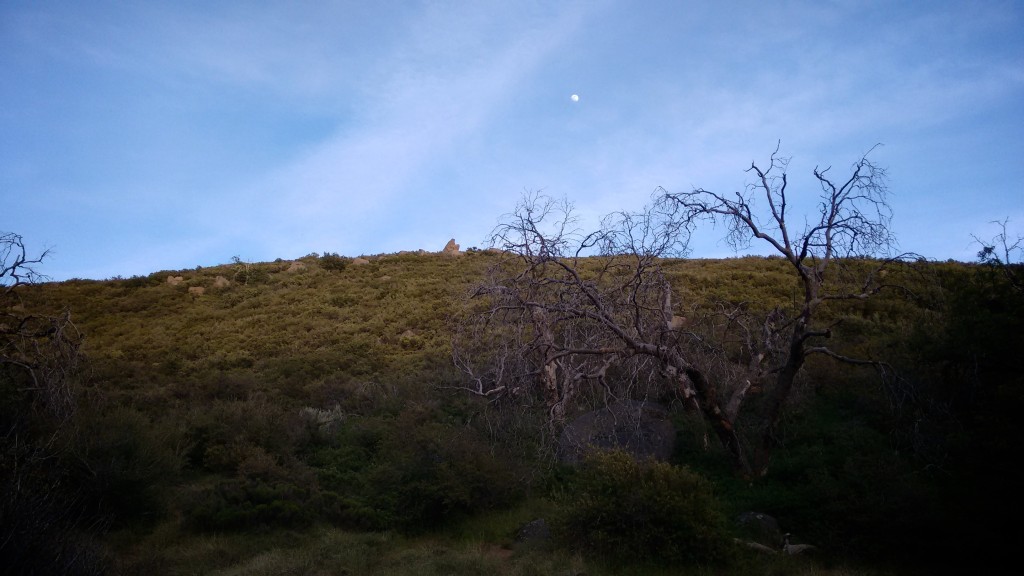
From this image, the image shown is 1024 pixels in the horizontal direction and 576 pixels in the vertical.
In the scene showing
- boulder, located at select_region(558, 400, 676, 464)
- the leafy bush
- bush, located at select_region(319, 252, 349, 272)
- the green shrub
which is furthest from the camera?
bush, located at select_region(319, 252, 349, 272)

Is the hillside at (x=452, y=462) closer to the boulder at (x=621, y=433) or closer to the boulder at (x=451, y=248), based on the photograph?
the boulder at (x=621, y=433)

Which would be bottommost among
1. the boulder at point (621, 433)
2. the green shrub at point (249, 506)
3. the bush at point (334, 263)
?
the green shrub at point (249, 506)

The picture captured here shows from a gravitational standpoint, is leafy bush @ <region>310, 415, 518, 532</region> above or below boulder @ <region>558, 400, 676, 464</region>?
below

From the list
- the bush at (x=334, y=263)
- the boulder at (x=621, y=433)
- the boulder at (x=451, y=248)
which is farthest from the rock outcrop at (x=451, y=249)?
the boulder at (x=621, y=433)

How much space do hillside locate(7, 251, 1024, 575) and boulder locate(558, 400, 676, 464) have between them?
12.9 inches

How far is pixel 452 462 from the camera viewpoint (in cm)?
1073

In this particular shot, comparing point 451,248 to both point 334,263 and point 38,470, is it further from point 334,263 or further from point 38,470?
point 38,470

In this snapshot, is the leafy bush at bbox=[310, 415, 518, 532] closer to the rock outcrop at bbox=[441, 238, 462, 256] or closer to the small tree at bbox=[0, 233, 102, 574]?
the small tree at bbox=[0, 233, 102, 574]

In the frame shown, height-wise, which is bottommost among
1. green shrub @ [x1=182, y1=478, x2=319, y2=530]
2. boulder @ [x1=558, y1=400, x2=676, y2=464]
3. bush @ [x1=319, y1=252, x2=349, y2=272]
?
green shrub @ [x1=182, y1=478, x2=319, y2=530]

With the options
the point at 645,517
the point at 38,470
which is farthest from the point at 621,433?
the point at 38,470

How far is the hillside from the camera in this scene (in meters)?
8.08

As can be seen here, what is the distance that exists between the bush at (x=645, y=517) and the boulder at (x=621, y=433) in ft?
7.85

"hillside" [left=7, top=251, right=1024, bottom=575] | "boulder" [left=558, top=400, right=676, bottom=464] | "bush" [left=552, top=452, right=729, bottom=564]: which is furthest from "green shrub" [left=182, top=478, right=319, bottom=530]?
"boulder" [left=558, top=400, right=676, bottom=464]

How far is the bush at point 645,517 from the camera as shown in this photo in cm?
788
